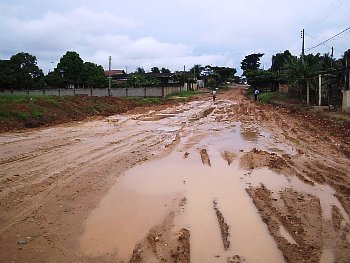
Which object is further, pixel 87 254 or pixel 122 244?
pixel 122 244

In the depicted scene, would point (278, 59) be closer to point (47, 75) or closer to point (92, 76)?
point (92, 76)

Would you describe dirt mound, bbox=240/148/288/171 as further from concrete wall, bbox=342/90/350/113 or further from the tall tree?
the tall tree

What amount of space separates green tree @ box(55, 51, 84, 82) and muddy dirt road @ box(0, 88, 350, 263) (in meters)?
55.5

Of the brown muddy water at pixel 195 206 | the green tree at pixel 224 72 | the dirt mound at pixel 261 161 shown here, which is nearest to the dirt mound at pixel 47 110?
the brown muddy water at pixel 195 206

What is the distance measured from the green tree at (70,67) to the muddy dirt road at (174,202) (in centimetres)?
5554

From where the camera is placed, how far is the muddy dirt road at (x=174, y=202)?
14.5 feet

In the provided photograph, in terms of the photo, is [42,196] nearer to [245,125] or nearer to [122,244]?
[122,244]

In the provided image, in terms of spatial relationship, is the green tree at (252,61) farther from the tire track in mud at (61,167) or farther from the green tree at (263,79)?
the tire track in mud at (61,167)

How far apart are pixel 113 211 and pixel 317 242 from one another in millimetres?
3092

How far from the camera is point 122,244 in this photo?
4.55 m

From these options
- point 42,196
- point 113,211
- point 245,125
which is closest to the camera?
point 113,211

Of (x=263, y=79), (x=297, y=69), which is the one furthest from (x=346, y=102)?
(x=263, y=79)

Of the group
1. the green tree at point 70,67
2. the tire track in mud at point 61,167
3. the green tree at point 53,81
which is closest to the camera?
the tire track in mud at point 61,167

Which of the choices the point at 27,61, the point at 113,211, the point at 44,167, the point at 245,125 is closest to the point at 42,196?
the point at 113,211
